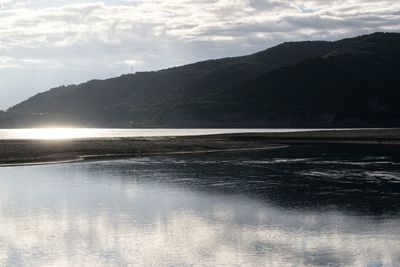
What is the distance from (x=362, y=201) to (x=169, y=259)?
67.5ft

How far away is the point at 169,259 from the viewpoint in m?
24.0

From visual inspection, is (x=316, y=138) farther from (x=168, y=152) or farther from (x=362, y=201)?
(x=362, y=201)

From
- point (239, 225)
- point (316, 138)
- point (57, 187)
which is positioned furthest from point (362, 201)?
point (316, 138)

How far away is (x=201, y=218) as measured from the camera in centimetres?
3388

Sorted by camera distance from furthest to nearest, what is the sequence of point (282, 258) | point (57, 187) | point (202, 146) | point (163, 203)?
point (202, 146), point (57, 187), point (163, 203), point (282, 258)

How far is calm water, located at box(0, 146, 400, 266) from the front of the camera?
24547 millimetres

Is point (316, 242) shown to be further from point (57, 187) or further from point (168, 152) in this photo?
point (168, 152)

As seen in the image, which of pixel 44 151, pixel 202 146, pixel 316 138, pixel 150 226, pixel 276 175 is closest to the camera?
pixel 150 226

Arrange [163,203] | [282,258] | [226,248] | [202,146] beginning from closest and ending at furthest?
1. [282,258]
2. [226,248]
3. [163,203]
4. [202,146]

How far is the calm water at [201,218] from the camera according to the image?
24547mm

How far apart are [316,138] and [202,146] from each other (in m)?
42.8

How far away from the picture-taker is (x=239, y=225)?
104 feet

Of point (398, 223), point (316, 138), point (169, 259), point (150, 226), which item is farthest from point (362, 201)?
point (316, 138)

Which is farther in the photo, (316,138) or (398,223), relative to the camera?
(316,138)
